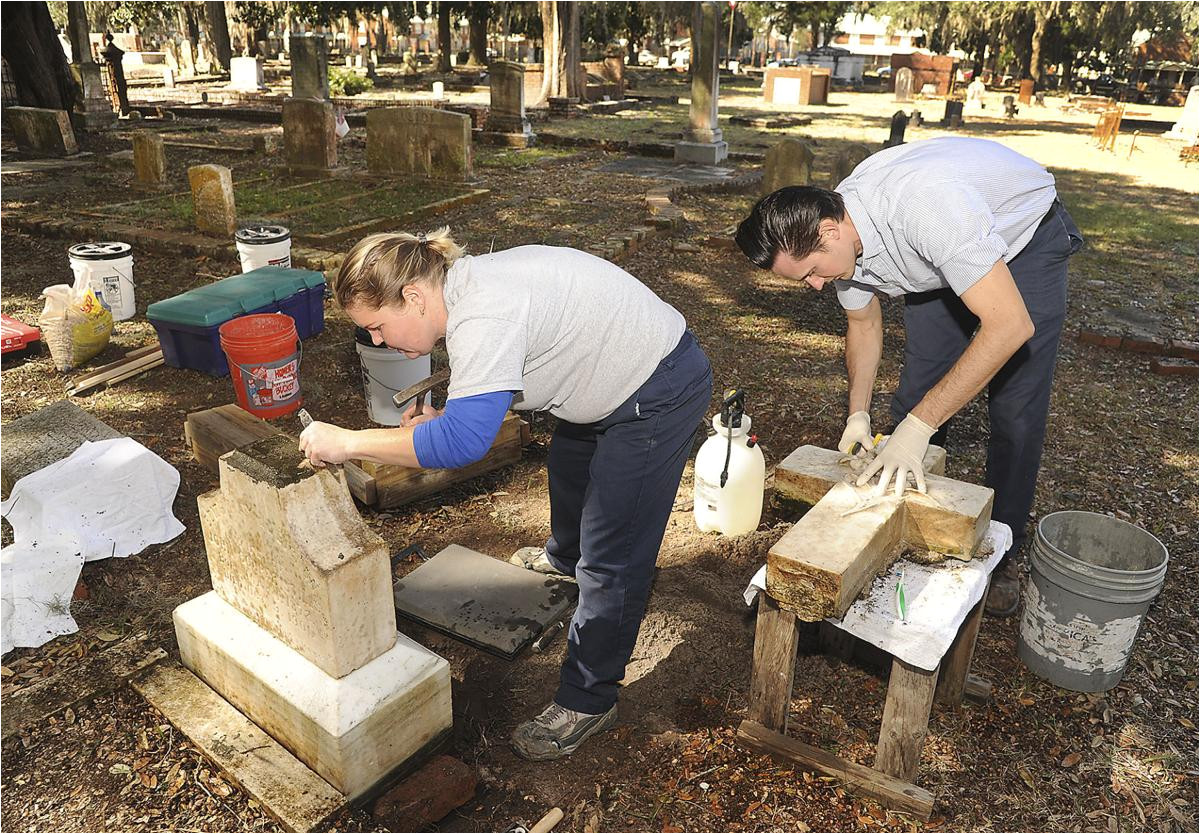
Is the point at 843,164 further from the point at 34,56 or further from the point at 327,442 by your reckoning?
the point at 34,56

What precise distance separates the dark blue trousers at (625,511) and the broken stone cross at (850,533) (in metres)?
0.43

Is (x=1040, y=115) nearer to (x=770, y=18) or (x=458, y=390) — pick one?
(x=770, y=18)

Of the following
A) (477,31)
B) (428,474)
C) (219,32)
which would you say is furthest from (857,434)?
(219,32)

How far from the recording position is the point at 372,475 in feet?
13.7

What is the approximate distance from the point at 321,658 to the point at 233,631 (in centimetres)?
44

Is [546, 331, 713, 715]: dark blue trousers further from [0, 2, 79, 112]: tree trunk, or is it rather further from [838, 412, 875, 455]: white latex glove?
[0, 2, 79, 112]: tree trunk

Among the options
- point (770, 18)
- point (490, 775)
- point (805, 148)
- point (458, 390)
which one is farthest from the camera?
point (770, 18)

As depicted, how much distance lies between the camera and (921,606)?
2488 mm

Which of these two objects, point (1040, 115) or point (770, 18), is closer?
point (1040, 115)

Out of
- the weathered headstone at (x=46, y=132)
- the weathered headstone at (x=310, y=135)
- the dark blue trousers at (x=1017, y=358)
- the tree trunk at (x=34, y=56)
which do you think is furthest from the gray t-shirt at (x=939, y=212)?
the tree trunk at (x=34, y=56)

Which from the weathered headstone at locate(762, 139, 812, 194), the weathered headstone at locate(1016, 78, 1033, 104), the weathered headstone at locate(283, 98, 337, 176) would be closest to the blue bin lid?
the weathered headstone at locate(762, 139, 812, 194)

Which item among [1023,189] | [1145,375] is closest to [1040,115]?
[1145,375]

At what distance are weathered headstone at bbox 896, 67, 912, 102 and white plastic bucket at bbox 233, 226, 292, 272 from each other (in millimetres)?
27515

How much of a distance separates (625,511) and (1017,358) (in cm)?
185
